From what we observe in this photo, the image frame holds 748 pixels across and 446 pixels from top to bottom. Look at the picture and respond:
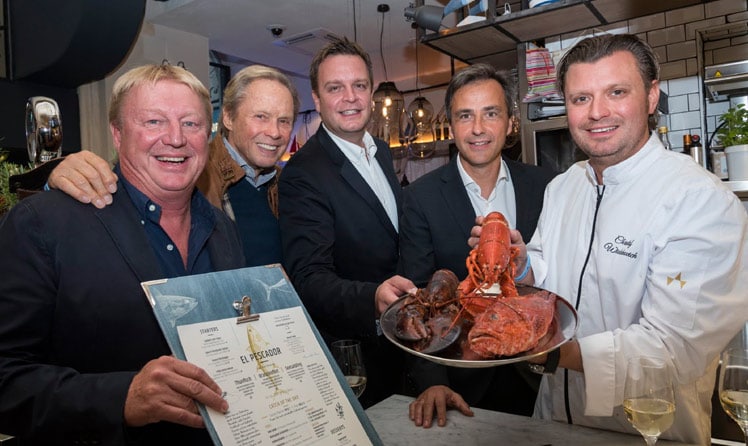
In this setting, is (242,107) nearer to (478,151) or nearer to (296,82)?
(478,151)

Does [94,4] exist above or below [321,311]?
above

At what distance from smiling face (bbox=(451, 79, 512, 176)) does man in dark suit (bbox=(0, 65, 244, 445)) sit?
1060mm

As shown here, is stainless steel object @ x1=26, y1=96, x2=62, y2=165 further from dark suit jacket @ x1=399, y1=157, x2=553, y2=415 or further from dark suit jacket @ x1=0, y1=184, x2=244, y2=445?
dark suit jacket @ x1=399, y1=157, x2=553, y2=415

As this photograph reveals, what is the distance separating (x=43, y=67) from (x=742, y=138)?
6030 mm

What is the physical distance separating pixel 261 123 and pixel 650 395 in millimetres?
1819

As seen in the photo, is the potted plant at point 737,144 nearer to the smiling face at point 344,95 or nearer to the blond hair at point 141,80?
the smiling face at point 344,95

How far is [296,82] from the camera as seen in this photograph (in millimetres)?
8969

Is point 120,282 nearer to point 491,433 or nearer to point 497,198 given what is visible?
point 491,433

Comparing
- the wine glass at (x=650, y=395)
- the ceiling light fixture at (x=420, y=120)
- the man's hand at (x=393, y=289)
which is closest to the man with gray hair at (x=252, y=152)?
the man's hand at (x=393, y=289)

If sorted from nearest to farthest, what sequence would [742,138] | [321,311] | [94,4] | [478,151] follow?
[321,311] → [478,151] → [742,138] → [94,4]

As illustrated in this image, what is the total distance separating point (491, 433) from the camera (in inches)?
57.1

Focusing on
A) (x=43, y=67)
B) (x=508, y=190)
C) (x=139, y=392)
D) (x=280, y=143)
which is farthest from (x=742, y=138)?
(x=43, y=67)

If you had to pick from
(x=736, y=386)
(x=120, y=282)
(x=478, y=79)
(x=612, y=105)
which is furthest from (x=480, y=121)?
(x=120, y=282)

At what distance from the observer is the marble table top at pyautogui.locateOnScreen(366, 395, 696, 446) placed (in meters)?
1.36
